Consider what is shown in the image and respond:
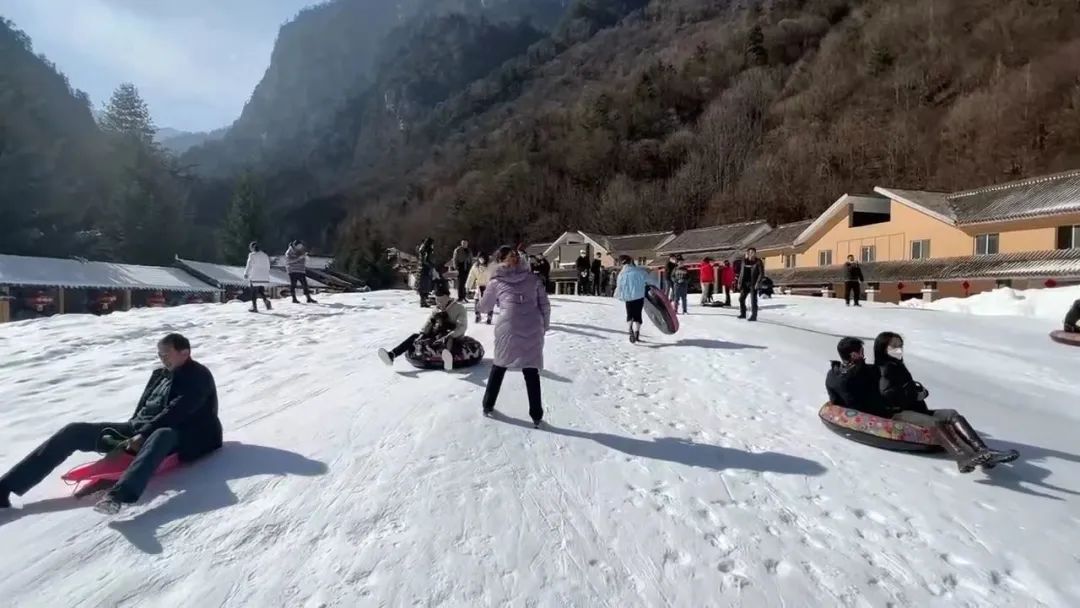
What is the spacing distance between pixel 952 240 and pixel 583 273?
1813 centimetres

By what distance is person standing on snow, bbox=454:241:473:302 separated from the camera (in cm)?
1659

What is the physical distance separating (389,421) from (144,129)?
85744 millimetres

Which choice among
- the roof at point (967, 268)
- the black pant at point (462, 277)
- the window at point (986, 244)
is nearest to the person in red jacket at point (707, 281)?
the black pant at point (462, 277)

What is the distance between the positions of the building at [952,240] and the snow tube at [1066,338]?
13.2 meters

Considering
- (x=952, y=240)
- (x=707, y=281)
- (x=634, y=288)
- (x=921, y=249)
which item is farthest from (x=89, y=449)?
(x=921, y=249)

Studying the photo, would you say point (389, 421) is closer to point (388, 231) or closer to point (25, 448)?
point (25, 448)

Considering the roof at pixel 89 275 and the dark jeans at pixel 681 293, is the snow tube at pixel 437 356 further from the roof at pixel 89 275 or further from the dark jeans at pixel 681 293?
the roof at pixel 89 275

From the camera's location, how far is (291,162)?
449 feet

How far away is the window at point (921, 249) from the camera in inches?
1184

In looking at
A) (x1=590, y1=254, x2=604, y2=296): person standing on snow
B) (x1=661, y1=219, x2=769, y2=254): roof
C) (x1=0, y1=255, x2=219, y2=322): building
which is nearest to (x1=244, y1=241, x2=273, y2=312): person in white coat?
(x1=0, y1=255, x2=219, y2=322): building

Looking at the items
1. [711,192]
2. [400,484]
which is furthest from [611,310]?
[711,192]

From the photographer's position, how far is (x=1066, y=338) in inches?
476

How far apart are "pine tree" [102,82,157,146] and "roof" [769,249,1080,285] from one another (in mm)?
75908

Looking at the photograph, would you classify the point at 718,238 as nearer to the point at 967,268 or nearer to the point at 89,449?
the point at 967,268
